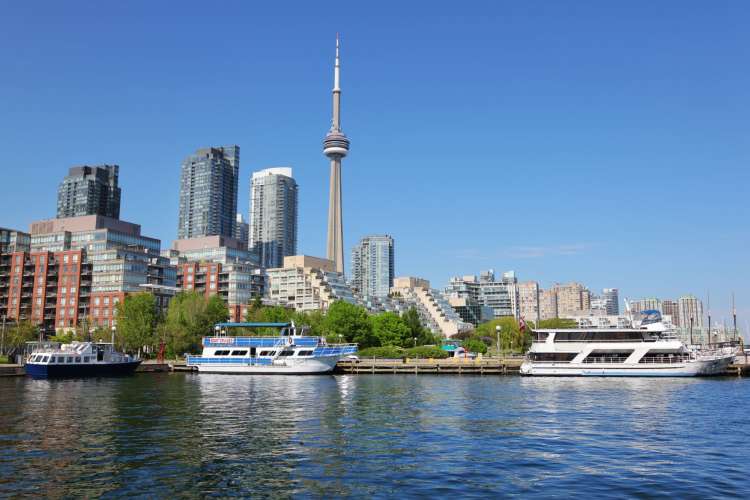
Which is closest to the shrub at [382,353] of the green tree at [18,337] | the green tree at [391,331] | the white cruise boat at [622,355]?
the green tree at [391,331]

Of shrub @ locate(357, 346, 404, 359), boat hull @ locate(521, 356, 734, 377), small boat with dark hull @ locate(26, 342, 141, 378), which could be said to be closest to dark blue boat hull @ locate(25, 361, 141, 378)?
small boat with dark hull @ locate(26, 342, 141, 378)

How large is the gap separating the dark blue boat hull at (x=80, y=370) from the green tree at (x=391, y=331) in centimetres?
6690

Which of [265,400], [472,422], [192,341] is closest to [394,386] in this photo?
[265,400]

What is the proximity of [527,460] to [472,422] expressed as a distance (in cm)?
1388

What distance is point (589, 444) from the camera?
1534 inches

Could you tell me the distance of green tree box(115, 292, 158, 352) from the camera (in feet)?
472

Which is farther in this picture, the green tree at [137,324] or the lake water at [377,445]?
the green tree at [137,324]

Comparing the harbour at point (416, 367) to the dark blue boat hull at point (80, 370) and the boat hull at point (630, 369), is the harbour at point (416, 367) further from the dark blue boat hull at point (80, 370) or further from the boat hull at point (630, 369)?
the dark blue boat hull at point (80, 370)

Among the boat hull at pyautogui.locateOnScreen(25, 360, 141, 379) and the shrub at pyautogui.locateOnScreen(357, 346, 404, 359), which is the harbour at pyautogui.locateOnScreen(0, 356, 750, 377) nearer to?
the shrub at pyautogui.locateOnScreen(357, 346, 404, 359)

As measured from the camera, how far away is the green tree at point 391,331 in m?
166

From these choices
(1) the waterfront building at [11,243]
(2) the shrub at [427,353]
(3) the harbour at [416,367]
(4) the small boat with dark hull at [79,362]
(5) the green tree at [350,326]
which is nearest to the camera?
(4) the small boat with dark hull at [79,362]

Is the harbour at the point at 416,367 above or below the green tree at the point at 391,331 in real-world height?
below

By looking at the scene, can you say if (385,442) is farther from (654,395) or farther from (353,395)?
(654,395)

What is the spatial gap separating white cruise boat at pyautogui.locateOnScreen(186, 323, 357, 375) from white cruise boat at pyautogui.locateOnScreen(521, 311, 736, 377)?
3545cm
